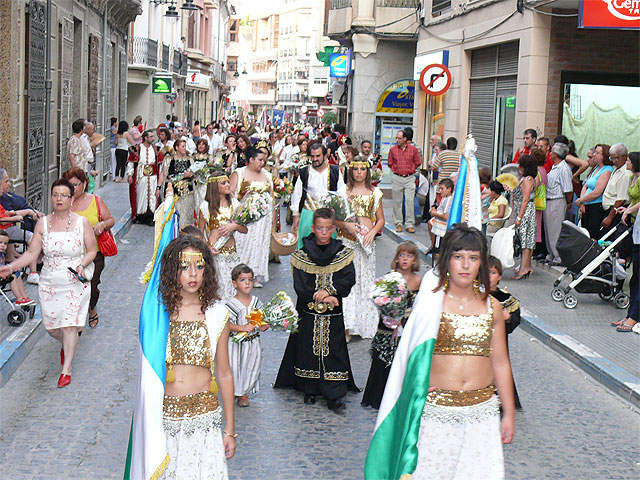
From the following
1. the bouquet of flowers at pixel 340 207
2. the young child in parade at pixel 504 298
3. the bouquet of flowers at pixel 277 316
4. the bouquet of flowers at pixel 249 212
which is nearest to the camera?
the bouquet of flowers at pixel 277 316

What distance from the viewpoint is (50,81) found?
53.0 feet

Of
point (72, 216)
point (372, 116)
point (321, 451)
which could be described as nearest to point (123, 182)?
point (372, 116)

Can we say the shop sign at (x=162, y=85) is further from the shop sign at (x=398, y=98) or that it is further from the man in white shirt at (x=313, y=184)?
the man in white shirt at (x=313, y=184)

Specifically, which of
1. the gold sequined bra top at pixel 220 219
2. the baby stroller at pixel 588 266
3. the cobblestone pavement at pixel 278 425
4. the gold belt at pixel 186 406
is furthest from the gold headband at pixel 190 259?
the baby stroller at pixel 588 266

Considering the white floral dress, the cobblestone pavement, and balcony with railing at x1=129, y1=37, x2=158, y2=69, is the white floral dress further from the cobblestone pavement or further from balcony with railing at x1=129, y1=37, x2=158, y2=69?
balcony with railing at x1=129, y1=37, x2=158, y2=69

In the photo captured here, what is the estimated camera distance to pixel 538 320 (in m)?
10.9

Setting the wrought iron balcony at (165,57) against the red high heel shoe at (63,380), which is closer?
the red high heel shoe at (63,380)

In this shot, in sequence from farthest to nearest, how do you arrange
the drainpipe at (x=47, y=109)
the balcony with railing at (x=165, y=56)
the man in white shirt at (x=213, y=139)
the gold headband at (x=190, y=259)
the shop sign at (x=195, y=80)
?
the shop sign at (x=195, y=80)
the balcony with railing at (x=165, y=56)
the man in white shirt at (x=213, y=139)
the drainpipe at (x=47, y=109)
the gold headband at (x=190, y=259)

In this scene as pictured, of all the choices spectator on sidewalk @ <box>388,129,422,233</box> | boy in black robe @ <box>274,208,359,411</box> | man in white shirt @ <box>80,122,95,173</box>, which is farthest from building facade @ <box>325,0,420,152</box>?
boy in black robe @ <box>274,208,359,411</box>

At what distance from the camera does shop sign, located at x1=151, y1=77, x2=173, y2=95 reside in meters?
36.6

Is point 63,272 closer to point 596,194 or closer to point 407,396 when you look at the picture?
point 407,396

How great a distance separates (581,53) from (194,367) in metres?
14.6

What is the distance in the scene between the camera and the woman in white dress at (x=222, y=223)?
10.1 meters

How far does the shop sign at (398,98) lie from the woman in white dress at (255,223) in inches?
761
